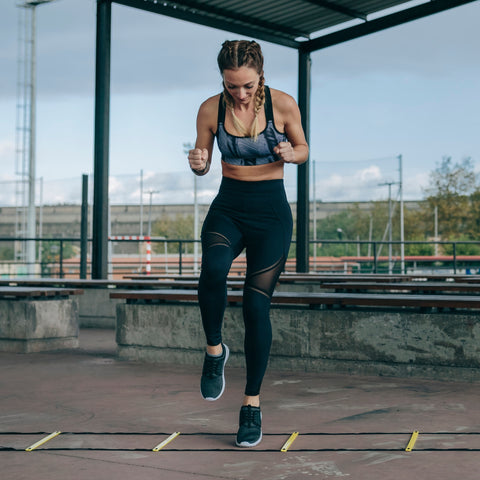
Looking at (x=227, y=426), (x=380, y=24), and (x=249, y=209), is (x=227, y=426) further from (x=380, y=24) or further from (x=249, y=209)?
(x=380, y=24)

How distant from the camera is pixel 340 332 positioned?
5.09 metres

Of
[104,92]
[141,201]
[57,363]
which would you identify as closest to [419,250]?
[141,201]

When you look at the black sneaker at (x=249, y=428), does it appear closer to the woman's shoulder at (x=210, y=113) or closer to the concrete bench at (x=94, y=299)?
the woman's shoulder at (x=210, y=113)

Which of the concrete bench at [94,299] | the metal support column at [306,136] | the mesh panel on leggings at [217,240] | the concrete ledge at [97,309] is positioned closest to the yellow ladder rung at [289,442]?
the mesh panel on leggings at [217,240]

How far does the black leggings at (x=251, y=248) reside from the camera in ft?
10.5

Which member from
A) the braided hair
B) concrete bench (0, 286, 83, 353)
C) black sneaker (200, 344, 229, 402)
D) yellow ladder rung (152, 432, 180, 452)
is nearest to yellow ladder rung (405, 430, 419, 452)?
black sneaker (200, 344, 229, 402)

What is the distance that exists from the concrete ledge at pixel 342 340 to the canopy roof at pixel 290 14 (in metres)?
4.88

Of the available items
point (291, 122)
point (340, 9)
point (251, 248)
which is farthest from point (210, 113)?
point (340, 9)

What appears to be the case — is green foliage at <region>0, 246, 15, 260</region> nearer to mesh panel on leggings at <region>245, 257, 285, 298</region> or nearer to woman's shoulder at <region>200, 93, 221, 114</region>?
woman's shoulder at <region>200, 93, 221, 114</region>

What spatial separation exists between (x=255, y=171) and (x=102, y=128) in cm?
637

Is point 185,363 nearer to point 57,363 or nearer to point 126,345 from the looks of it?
point 126,345

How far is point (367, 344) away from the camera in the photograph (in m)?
5.01

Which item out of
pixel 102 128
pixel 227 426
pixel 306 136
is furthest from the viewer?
pixel 306 136

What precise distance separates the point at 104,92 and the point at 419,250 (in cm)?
4375
